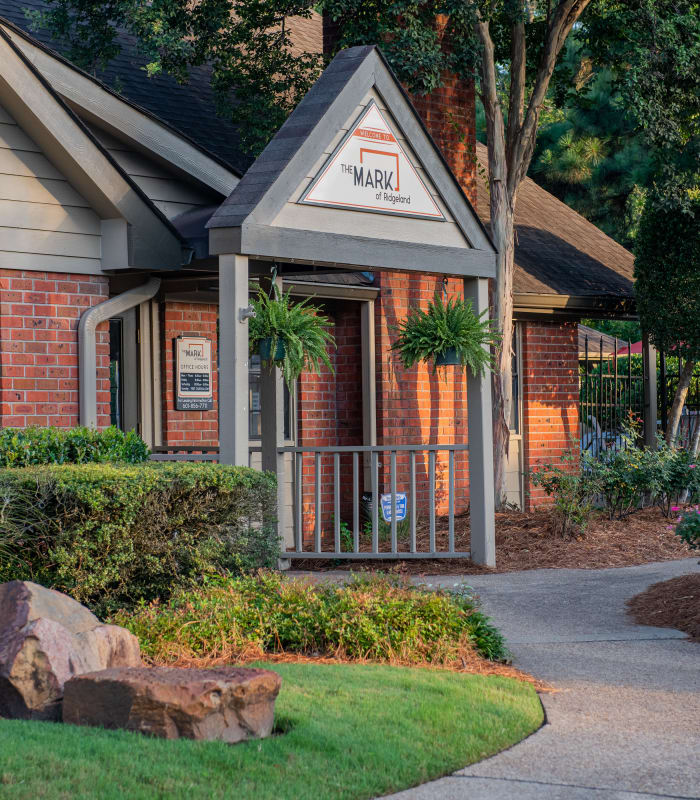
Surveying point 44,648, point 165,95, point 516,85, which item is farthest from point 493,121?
point 44,648

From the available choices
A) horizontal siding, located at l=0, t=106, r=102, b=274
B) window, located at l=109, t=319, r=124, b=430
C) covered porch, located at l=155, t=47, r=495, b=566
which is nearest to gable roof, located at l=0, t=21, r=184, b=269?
horizontal siding, located at l=0, t=106, r=102, b=274

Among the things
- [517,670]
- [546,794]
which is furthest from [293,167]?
[546,794]

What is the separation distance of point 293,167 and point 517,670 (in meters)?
4.07

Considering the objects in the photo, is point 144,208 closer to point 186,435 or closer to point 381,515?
point 186,435

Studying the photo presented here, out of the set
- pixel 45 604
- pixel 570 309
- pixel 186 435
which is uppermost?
pixel 570 309

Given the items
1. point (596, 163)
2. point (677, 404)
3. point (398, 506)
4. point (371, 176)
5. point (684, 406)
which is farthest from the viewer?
point (596, 163)

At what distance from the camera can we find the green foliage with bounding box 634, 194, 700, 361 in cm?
1355

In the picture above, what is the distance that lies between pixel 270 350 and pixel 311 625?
2701mm

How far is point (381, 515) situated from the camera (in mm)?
12016

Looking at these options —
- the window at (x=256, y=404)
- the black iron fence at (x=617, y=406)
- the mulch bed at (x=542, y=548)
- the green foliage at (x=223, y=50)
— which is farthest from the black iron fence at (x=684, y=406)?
the green foliage at (x=223, y=50)

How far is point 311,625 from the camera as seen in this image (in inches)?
257

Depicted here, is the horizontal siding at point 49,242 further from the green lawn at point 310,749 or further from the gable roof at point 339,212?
the green lawn at point 310,749

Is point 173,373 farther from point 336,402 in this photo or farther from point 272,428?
point 336,402

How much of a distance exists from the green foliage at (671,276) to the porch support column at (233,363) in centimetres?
673
